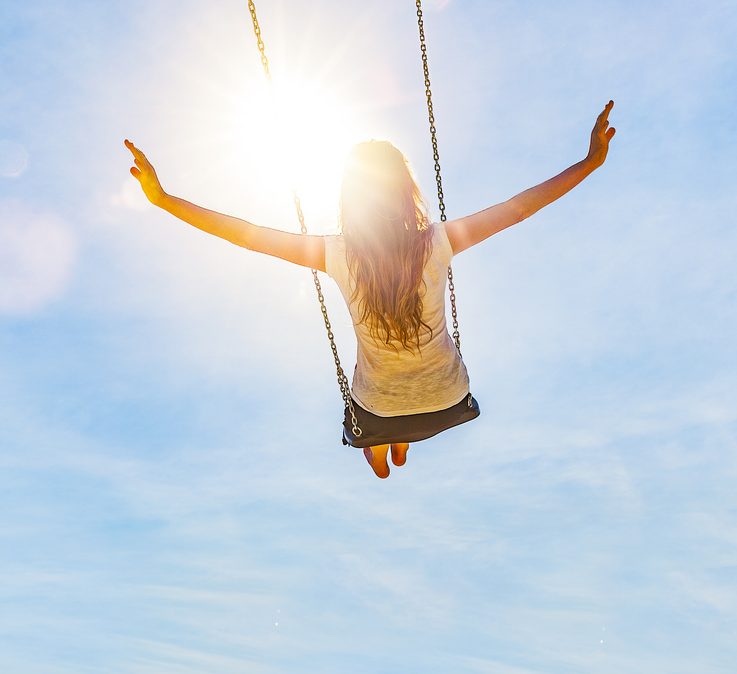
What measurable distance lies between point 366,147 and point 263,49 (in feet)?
4.43

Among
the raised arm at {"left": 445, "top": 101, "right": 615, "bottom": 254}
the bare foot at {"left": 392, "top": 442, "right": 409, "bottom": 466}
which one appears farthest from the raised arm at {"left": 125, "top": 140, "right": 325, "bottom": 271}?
the bare foot at {"left": 392, "top": 442, "right": 409, "bottom": 466}

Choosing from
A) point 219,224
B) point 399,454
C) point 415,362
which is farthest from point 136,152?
point 399,454

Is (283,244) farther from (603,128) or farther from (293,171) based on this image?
(603,128)

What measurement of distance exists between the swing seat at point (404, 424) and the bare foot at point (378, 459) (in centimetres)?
83

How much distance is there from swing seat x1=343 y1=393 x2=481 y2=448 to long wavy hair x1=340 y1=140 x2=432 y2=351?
33.8 inches

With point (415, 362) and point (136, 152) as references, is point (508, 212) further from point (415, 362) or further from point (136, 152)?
point (136, 152)

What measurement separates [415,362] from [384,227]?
2.73ft

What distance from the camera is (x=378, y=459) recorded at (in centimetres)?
606

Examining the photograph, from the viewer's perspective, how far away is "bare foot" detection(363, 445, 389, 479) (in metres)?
6.00

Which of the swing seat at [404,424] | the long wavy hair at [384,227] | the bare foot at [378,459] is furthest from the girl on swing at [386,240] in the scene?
the bare foot at [378,459]

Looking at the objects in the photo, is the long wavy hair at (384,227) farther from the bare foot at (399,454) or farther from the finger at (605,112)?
the bare foot at (399,454)

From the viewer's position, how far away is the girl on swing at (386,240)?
429 cm

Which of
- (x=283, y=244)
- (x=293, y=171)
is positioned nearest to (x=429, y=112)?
(x=293, y=171)

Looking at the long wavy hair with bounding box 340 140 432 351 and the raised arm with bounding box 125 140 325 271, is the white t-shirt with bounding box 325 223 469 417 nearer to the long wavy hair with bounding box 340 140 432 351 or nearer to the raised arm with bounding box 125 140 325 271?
the long wavy hair with bounding box 340 140 432 351
